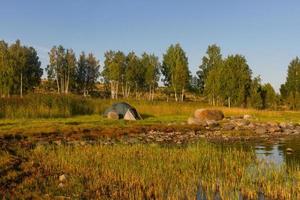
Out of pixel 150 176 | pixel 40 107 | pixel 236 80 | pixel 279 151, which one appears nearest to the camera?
pixel 150 176

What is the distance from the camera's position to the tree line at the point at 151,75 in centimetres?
7662

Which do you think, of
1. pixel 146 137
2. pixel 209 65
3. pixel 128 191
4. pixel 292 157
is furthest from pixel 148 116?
pixel 209 65

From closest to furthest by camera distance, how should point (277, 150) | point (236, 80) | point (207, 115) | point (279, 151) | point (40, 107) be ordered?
point (279, 151) → point (277, 150) → point (40, 107) → point (207, 115) → point (236, 80)

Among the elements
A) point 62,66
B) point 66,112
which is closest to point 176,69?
point 62,66

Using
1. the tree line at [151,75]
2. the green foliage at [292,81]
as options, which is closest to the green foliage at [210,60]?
the tree line at [151,75]

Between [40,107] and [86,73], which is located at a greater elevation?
[86,73]

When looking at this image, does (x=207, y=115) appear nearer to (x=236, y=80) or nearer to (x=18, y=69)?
(x=236, y=80)

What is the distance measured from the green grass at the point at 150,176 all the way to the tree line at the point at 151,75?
198 ft

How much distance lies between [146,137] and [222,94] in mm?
51964

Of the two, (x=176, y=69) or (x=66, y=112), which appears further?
(x=176, y=69)

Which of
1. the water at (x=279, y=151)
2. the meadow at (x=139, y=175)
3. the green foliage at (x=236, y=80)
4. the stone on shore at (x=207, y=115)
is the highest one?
the green foliage at (x=236, y=80)

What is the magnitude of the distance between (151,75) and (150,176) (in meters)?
79.6

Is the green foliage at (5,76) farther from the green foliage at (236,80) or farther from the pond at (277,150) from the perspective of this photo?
the pond at (277,150)

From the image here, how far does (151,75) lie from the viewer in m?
91.3
